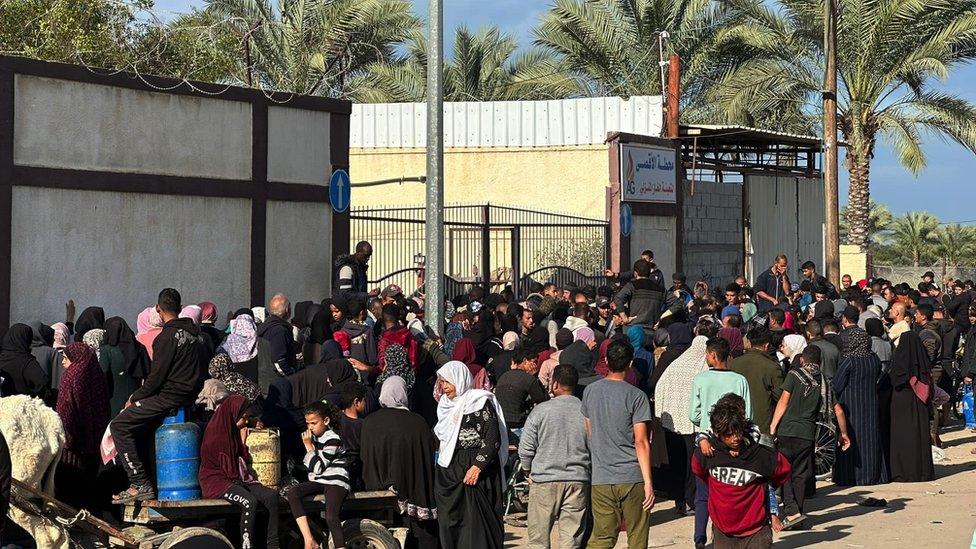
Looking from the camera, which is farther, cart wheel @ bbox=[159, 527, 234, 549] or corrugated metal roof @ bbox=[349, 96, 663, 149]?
corrugated metal roof @ bbox=[349, 96, 663, 149]

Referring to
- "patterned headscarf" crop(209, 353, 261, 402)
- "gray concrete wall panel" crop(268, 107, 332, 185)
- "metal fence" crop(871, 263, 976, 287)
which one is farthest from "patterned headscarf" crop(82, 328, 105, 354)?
"metal fence" crop(871, 263, 976, 287)

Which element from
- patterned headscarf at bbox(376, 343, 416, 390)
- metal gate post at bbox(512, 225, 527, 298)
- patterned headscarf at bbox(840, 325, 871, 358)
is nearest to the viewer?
patterned headscarf at bbox(376, 343, 416, 390)

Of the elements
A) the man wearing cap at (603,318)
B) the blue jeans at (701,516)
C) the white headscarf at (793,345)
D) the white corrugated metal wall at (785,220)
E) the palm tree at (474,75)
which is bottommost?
the blue jeans at (701,516)

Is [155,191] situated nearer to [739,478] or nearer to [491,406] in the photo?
[491,406]

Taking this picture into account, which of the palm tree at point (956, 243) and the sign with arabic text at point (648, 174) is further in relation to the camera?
the palm tree at point (956, 243)

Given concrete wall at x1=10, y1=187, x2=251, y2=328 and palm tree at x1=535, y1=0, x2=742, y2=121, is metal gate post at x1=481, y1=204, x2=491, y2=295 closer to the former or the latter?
concrete wall at x1=10, y1=187, x2=251, y2=328

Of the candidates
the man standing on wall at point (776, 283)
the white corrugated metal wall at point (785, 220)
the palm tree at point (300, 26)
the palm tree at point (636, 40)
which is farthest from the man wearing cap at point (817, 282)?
the palm tree at point (300, 26)

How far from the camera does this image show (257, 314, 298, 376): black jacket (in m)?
12.1

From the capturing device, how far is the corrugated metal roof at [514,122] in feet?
87.9

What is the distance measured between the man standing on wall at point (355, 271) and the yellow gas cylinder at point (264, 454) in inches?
241

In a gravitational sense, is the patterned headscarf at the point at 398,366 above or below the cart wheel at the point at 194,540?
above

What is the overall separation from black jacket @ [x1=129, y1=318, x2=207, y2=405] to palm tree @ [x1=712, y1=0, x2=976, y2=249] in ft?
76.0

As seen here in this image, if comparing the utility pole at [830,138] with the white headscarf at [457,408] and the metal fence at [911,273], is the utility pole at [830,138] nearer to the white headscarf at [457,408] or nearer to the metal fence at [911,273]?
the metal fence at [911,273]

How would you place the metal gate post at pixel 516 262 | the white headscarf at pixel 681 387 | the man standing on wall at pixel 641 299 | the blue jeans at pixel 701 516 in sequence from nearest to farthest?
the blue jeans at pixel 701 516 < the white headscarf at pixel 681 387 < the man standing on wall at pixel 641 299 < the metal gate post at pixel 516 262
